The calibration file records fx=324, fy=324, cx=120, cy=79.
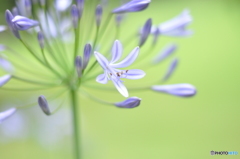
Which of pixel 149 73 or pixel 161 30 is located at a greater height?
pixel 149 73

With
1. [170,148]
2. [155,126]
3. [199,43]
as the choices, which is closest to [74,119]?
[170,148]

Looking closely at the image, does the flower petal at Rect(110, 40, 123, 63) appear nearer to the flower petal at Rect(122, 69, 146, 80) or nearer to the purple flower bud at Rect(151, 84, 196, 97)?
the flower petal at Rect(122, 69, 146, 80)

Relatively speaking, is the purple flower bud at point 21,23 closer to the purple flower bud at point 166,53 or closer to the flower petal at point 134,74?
the flower petal at point 134,74

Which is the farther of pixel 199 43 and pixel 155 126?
pixel 199 43

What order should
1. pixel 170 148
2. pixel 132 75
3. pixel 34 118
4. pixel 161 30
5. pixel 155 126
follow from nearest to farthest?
1. pixel 132 75
2. pixel 161 30
3. pixel 34 118
4. pixel 170 148
5. pixel 155 126

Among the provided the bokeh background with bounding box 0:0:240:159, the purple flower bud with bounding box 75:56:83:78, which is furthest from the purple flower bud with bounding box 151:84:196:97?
the bokeh background with bounding box 0:0:240:159

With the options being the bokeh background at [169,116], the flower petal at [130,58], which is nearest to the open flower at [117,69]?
the flower petal at [130,58]

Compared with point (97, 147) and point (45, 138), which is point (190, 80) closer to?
point (97, 147)
